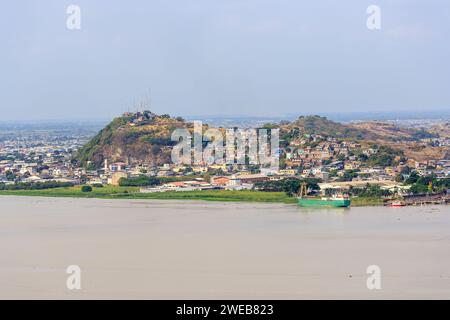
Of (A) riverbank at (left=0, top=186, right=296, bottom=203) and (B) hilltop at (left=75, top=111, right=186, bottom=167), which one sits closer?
(A) riverbank at (left=0, top=186, right=296, bottom=203)

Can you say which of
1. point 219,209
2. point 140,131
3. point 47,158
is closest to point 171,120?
point 140,131

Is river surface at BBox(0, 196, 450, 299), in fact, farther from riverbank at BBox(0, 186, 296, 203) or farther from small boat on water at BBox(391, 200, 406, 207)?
riverbank at BBox(0, 186, 296, 203)

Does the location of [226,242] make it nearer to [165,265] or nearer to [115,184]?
[165,265]

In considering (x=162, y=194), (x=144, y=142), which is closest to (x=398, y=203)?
(x=162, y=194)

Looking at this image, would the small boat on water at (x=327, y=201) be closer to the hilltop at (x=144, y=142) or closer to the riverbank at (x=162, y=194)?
the riverbank at (x=162, y=194)

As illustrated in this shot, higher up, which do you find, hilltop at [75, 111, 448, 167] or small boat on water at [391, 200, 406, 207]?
hilltop at [75, 111, 448, 167]

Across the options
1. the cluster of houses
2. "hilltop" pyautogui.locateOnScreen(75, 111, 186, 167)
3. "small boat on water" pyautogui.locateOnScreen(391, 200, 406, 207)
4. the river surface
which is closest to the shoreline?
"small boat on water" pyautogui.locateOnScreen(391, 200, 406, 207)
